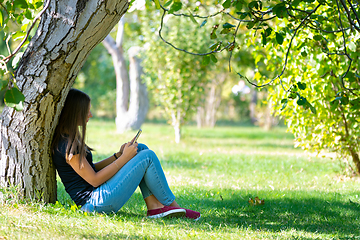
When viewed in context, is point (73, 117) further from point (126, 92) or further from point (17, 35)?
point (126, 92)

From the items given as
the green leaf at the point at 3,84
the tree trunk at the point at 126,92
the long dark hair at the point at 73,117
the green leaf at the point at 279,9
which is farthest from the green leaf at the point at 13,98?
the tree trunk at the point at 126,92

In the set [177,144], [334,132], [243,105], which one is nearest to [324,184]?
[334,132]

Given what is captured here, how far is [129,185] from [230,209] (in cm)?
119

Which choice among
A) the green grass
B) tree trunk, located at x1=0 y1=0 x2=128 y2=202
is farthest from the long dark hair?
the green grass

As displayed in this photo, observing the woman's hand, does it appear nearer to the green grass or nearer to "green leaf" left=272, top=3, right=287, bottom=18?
the green grass

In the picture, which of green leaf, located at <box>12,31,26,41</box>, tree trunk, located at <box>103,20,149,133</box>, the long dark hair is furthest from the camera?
tree trunk, located at <box>103,20,149,133</box>

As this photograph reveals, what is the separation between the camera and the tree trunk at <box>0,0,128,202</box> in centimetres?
258

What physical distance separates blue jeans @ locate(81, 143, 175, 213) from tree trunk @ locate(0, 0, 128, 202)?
494 millimetres

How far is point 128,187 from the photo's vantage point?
110 inches

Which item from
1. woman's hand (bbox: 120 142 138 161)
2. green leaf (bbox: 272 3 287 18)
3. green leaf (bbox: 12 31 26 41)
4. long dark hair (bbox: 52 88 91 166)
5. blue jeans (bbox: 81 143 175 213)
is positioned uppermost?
green leaf (bbox: 272 3 287 18)

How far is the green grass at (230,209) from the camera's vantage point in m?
2.53

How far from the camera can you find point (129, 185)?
280 cm

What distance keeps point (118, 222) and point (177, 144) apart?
20.3 ft

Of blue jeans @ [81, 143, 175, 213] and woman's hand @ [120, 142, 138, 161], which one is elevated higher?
woman's hand @ [120, 142, 138, 161]
